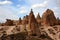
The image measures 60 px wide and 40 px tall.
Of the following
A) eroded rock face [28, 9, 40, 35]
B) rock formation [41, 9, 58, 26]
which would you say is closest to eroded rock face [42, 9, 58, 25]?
rock formation [41, 9, 58, 26]

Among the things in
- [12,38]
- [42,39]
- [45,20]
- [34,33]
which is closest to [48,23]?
[45,20]

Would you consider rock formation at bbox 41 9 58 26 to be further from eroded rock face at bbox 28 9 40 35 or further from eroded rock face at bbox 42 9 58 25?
eroded rock face at bbox 28 9 40 35

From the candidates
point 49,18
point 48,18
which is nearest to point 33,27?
point 48,18

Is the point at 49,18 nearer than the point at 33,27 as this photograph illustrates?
No

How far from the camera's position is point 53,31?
Result: 214 feet

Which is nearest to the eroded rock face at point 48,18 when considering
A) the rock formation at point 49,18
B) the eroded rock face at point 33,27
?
the rock formation at point 49,18

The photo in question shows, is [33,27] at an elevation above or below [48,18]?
below

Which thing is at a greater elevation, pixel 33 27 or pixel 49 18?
pixel 49 18

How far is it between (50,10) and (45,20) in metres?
5.19

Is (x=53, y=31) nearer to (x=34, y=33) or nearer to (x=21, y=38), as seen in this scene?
(x=34, y=33)

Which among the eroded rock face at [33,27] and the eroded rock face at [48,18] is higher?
the eroded rock face at [48,18]

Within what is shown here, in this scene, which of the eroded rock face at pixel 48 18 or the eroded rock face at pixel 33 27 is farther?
the eroded rock face at pixel 48 18

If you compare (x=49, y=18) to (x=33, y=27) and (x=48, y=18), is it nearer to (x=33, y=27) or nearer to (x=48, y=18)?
(x=48, y=18)

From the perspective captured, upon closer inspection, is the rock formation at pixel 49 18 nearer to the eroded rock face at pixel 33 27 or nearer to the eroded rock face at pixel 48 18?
the eroded rock face at pixel 48 18
